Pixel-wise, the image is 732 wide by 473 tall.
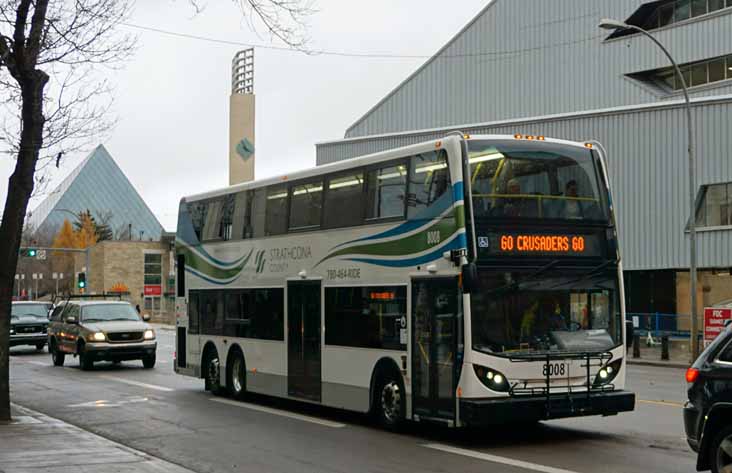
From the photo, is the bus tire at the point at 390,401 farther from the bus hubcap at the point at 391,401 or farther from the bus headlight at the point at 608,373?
the bus headlight at the point at 608,373

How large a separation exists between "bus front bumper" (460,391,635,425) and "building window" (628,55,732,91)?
36.6 m

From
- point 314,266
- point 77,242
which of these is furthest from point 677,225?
point 77,242

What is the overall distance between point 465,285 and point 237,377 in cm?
832

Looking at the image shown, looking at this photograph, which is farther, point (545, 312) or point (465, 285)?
point (545, 312)

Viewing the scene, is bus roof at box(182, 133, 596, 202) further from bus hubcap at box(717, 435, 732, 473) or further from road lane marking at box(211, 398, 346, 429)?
bus hubcap at box(717, 435, 732, 473)

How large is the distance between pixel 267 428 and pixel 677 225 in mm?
30608

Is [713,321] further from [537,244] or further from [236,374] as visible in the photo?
[537,244]

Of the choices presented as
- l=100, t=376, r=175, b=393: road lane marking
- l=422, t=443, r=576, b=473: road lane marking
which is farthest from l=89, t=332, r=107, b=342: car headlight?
l=422, t=443, r=576, b=473: road lane marking

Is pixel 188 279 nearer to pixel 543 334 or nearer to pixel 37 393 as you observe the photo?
pixel 37 393

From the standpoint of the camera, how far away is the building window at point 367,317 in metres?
14.0

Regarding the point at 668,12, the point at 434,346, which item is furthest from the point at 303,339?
the point at 668,12

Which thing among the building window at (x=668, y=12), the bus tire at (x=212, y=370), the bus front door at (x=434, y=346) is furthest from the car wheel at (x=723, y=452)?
the building window at (x=668, y=12)

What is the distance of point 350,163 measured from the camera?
51.3ft

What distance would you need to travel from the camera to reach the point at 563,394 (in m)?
12.7
